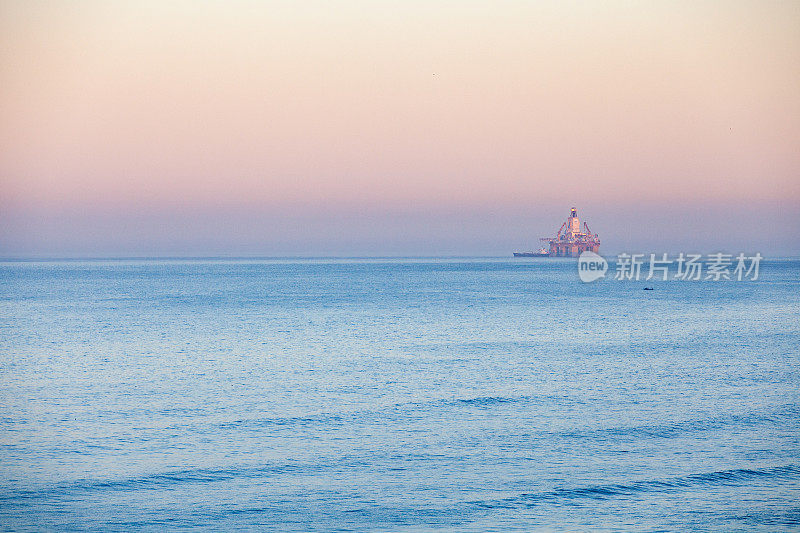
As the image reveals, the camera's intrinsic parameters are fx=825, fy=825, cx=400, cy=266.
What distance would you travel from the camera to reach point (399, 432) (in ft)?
75.8

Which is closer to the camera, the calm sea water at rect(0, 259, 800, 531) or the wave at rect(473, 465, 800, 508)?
the calm sea water at rect(0, 259, 800, 531)

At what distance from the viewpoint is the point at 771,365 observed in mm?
37000

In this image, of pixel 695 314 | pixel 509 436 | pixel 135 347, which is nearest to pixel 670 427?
pixel 509 436

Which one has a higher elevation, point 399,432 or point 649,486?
point 649,486

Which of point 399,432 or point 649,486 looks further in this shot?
point 399,432

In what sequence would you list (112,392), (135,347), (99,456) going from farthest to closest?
(135,347) < (112,392) < (99,456)

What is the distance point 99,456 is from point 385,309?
179ft

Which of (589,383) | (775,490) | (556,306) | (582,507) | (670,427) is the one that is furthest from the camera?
(556,306)

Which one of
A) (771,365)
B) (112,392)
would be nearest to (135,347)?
(112,392)

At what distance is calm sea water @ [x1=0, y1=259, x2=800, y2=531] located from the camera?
54.4ft

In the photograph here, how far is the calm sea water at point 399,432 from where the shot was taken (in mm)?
16578

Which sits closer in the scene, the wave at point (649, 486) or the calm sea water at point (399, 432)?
the calm sea water at point (399, 432)

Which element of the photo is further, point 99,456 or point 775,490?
point 99,456

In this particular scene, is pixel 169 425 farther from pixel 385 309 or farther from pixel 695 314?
pixel 695 314
